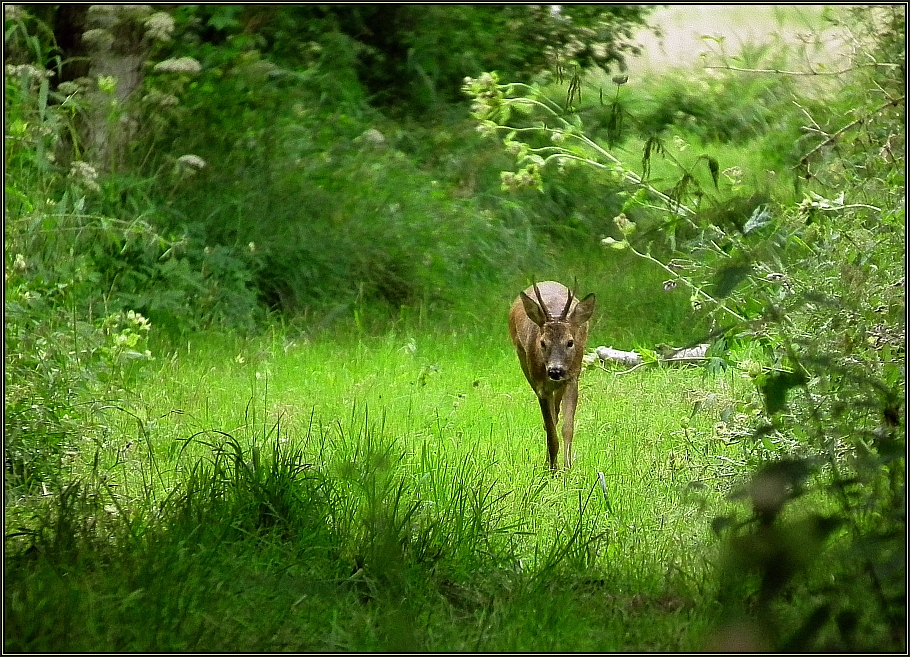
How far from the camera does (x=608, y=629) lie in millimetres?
3701

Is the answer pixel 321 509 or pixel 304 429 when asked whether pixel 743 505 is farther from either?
pixel 304 429

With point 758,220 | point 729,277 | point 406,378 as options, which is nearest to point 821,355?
point 758,220

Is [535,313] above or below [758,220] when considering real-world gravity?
below

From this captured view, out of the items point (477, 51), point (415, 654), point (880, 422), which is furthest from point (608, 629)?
point (477, 51)

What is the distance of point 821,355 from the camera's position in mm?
4008

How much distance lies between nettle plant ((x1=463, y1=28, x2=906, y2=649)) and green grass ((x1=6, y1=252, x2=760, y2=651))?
40 centimetres

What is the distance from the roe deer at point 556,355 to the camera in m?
5.97

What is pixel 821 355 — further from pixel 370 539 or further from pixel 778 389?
pixel 370 539

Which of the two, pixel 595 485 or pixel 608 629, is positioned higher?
pixel 608 629

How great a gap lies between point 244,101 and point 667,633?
21.7 ft

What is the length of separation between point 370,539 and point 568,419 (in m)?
2.21

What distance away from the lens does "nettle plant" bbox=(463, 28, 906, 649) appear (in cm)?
324

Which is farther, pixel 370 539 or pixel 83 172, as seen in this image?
pixel 83 172

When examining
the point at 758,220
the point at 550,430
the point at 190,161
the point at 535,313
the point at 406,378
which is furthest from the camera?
the point at 190,161
